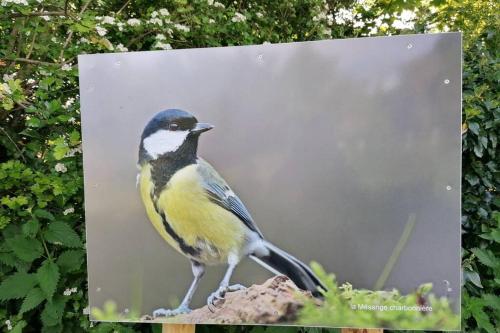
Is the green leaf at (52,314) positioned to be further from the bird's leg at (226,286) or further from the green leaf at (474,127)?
the green leaf at (474,127)

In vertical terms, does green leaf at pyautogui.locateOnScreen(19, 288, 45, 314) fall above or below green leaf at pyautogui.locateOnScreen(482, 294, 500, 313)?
above

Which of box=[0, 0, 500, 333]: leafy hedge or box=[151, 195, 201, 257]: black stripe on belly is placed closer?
box=[151, 195, 201, 257]: black stripe on belly

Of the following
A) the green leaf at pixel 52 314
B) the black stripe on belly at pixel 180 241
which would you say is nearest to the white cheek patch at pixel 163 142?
the black stripe on belly at pixel 180 241

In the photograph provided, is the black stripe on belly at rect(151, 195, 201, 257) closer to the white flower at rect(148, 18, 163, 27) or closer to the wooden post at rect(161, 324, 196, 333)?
the wooden post at rect(161, 324, 196, 333)

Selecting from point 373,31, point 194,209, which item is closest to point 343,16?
point 373,31

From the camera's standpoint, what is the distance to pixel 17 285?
212 centimetres

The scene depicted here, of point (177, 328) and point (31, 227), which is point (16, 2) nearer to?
point (31, 227)

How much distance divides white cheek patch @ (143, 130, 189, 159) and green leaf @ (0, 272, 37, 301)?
3.49ft

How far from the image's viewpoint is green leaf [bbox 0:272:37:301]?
2.10m

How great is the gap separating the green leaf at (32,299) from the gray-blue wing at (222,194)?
114 cm

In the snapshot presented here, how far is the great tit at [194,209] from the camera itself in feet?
5.48

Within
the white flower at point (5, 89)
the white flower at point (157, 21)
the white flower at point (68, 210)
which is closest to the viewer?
the white flower at point (5, 89)

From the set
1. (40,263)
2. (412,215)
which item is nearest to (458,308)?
(412,215)

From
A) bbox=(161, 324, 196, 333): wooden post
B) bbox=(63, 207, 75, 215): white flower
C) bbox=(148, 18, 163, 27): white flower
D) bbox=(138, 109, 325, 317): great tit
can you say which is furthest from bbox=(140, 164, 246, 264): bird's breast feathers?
bbox=(148, 18, 163, 27): white flower
